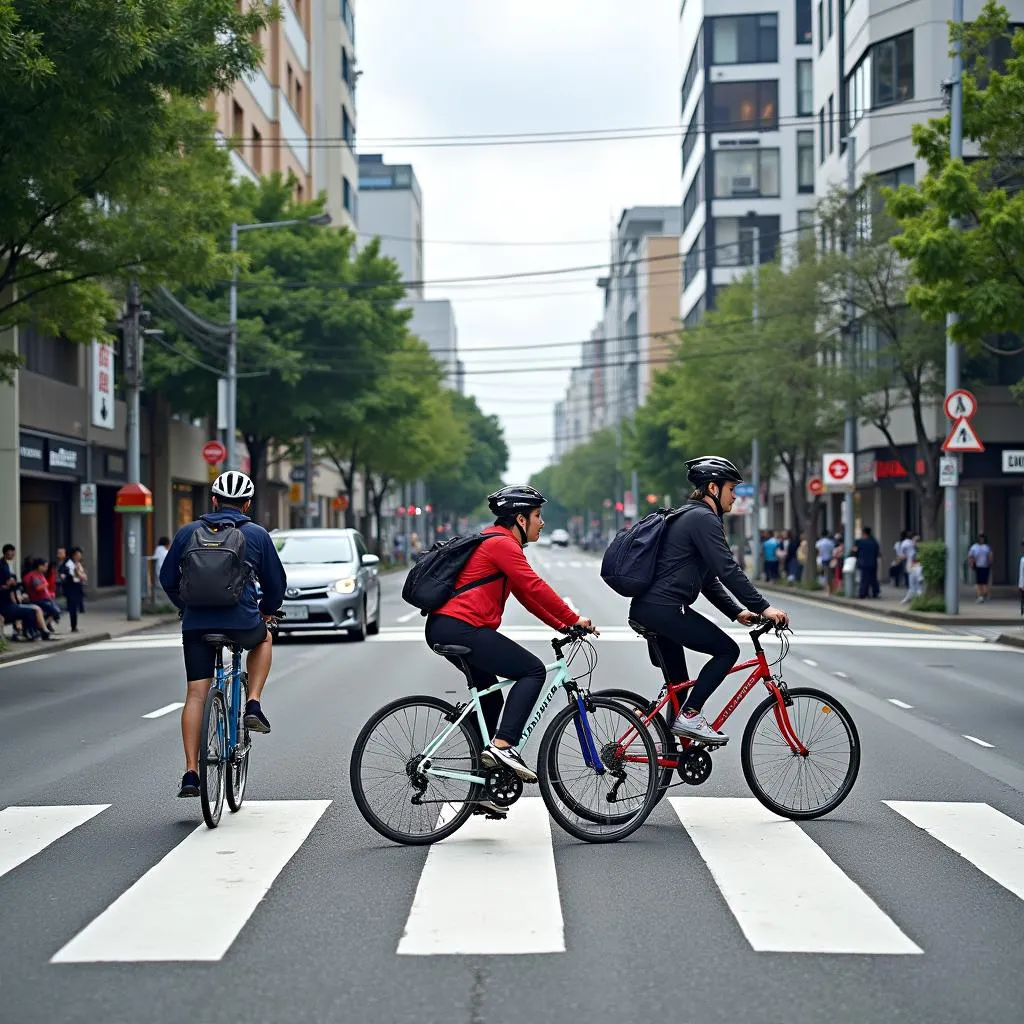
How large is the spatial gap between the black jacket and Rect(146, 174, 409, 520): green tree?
34274 mm

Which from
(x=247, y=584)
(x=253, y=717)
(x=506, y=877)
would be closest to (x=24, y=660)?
(x=253, y=717)

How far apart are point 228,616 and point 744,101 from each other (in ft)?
258

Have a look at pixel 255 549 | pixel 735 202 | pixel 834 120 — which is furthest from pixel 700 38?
pixel 255 549

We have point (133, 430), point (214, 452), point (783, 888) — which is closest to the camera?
point (783, 888)

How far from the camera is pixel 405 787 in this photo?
789 centimetres

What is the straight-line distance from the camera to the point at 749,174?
276 feet

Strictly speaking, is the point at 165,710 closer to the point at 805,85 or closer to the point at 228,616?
the point at 228,616

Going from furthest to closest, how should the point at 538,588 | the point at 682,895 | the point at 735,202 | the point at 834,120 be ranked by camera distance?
the point at 735,202 → the point at 834,120 → the point at 538,588 → the point at 682,895

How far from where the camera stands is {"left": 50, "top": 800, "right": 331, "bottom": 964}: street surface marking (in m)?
5.83

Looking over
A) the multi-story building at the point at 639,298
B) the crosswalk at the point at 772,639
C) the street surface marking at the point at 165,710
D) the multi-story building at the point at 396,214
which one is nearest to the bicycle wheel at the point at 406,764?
the street surface marking at the point at 165,710

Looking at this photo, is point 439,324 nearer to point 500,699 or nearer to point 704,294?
point 704,294

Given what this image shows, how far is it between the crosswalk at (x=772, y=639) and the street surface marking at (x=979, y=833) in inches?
485

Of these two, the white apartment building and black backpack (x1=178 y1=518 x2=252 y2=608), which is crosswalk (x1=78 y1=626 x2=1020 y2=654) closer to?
black backpack (x1=178 y1=518 x2=252 y2=608)

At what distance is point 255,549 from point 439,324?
15866 cm
